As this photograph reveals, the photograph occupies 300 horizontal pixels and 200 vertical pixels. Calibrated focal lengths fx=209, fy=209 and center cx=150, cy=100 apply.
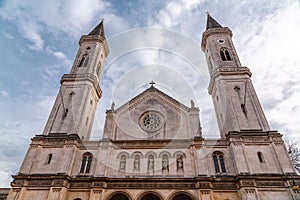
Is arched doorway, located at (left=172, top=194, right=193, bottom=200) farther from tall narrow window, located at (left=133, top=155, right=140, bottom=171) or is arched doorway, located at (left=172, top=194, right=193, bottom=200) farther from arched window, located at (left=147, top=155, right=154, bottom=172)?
tall narrow window, located at (left=133, top=155, right=140, bottom=171)

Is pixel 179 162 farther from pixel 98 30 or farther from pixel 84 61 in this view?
pixel 98 30

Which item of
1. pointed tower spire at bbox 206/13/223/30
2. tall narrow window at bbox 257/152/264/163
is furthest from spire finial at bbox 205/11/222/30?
tall narrow window at bbox 257/152/264/163

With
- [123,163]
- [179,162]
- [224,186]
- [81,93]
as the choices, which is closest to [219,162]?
[224,186]

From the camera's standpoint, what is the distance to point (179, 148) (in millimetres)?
19969

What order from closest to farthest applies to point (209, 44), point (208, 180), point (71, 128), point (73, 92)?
point (208, 180)
point (71, 128)
point (73, 92)
point (209, 44)

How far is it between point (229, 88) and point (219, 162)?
8.97 meters

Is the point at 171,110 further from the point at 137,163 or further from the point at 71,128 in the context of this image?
the point at 71,128

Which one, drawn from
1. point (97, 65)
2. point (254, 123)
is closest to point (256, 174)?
point (254, 123)

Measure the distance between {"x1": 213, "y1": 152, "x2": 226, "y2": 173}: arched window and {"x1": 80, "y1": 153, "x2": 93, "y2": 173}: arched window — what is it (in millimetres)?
11615

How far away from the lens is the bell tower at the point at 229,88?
2122cm

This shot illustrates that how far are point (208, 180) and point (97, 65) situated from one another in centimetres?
2060

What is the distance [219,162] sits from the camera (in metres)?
19.0

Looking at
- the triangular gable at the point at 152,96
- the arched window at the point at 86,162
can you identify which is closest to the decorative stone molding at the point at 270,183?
the triangular gable at the point at 152,96

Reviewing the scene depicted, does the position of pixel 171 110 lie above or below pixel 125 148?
above
